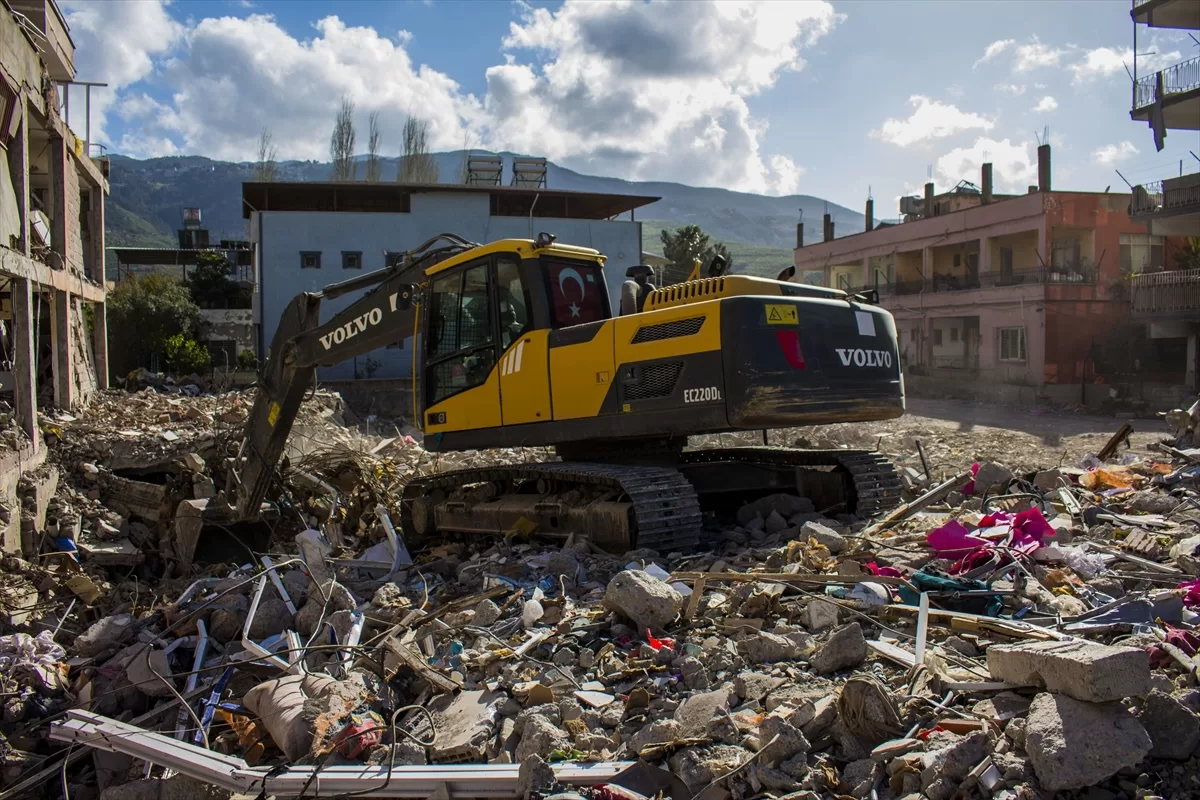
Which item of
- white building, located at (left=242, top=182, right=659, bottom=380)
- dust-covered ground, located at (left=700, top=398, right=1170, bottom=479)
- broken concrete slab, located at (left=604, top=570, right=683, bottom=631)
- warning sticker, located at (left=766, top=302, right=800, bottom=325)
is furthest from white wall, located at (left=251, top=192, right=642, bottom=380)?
broken concrete slab, located at (left=604, top=570, right=683, bottom=631)

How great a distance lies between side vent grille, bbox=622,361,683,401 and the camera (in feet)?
23.6

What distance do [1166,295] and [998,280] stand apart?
7716mm

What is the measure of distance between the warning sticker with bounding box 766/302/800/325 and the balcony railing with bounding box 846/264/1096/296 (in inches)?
844

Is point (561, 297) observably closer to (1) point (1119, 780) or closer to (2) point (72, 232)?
(1) point (1119, 780)

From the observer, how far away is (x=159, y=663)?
5.80 meters

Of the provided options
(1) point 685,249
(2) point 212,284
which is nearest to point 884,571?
(1) point 685,249

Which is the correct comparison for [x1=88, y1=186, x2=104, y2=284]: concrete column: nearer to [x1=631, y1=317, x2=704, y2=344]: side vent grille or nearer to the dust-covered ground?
the dust-covered ground

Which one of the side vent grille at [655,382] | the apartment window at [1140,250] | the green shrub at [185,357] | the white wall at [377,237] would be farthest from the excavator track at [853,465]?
the apartment window at [1140,250]

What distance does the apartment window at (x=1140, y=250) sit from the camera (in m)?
32.6

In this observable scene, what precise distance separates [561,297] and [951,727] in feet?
17.1

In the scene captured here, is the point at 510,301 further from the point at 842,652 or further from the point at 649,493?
the point at 842,652

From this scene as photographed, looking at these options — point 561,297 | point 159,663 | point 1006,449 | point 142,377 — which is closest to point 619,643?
point 159,663

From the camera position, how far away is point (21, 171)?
1134 cm

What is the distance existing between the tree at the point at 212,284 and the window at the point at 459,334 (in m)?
40.0
